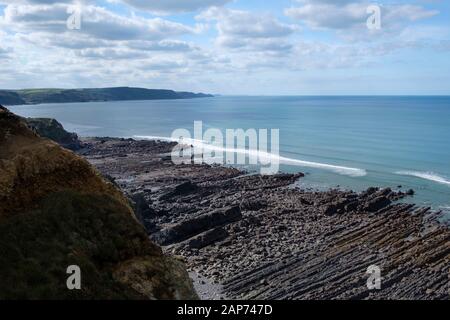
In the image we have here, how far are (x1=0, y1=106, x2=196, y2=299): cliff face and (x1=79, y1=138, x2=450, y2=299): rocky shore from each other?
15.1 metres

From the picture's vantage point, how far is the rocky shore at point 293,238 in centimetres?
3503

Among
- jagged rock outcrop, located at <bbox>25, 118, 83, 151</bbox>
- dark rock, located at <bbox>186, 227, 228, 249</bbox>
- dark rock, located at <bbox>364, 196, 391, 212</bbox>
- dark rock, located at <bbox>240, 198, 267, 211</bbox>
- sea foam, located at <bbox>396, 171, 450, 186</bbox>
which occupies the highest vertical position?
jagged rock outcrop, located at <bbox>25, 118, 83, 151</bbox>

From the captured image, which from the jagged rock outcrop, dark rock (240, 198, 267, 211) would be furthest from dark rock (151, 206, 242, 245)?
the jagged rock outcrop

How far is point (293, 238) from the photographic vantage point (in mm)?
45969

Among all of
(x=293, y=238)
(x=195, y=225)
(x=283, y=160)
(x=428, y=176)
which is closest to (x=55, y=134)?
(x=283, y=160)

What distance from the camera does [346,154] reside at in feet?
320

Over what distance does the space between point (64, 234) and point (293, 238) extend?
29619 millimetres

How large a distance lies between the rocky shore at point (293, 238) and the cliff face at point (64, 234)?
595 inches

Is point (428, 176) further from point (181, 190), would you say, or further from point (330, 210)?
point (181, 190)

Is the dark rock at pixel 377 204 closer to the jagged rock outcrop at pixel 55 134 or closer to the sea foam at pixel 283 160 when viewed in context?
the sea foam at pixel 283 160

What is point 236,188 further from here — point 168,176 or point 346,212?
point 346,212

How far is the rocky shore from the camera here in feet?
115

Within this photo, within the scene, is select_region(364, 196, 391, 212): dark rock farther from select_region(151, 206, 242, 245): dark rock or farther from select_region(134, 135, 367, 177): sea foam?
select_region(134, 135, 367, 177): sea foam

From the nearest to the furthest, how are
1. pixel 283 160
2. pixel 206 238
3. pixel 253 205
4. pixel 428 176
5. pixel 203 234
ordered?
pixel 206 238
pixel 203 234
pixel 253 205
pixel 428 176
pixel 283 160
